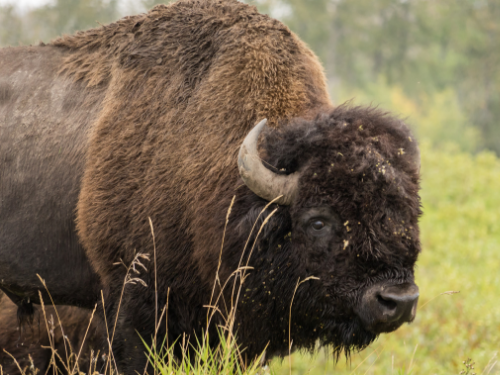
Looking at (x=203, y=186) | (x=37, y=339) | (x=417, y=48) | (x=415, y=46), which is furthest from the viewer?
(x=417, y=48)

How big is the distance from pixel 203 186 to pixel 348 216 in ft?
3.24

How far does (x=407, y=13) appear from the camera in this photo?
124ft

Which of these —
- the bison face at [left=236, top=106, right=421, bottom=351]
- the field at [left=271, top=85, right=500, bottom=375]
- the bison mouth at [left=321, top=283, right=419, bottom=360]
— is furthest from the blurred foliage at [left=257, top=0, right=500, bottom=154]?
the bison mouth at [left=321, top=283, right=419, bottom=360]

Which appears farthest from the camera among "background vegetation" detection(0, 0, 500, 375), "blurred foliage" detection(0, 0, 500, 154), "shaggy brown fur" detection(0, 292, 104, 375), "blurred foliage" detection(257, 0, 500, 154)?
"blurred foliage" detection(257, 0, 500, 154)

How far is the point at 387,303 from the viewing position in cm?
312

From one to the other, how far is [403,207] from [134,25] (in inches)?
96.2

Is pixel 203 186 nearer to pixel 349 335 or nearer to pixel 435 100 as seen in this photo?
pixel 349 335

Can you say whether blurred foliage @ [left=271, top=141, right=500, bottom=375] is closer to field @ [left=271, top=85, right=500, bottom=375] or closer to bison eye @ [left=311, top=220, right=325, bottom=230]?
field @ [left=271, top=85, right=500, bottom=375]

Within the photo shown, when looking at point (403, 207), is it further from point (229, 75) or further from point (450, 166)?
point (450, 166)

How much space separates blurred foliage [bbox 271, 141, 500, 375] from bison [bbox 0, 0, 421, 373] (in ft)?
1.72

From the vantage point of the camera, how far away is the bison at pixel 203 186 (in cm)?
327

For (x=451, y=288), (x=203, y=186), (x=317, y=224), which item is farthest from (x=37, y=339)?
(x=451, y=288)

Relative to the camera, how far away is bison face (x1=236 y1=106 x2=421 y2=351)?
3.17 m

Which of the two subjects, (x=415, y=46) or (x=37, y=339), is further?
Answer: (x=415, y=46)
